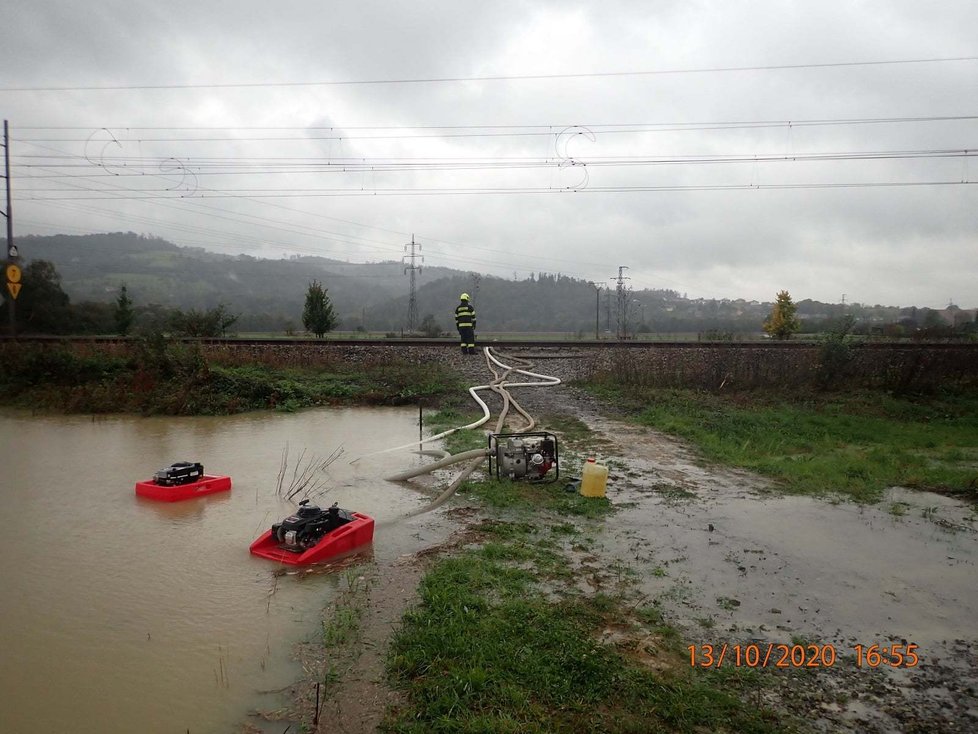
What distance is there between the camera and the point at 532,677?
141 inches

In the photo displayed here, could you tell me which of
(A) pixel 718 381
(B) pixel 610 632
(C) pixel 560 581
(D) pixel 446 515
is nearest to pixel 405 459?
(D) pixel 446 515

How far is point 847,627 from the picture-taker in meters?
4.37

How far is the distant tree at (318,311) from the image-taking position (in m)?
23.8

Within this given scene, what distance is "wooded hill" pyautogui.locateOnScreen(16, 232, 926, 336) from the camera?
55.3 m

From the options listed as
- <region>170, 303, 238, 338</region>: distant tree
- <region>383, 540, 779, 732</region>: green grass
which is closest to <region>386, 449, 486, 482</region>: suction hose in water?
<region>383, 540, 779, 732</region>: green grass

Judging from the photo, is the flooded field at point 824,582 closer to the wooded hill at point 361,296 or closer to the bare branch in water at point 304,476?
the bare branch in water at point 304,476

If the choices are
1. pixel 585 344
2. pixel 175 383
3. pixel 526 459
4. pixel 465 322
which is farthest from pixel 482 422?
pixel 585 344

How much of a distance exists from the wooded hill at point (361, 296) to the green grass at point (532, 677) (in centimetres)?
3229

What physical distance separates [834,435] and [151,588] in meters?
12.1

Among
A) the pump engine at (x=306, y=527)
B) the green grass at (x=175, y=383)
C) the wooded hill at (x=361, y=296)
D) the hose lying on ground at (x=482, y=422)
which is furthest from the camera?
the wooded hill at (x=361, y=296)

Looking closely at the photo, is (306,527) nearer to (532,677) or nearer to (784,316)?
(532,677)

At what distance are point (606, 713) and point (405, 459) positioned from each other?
689cm

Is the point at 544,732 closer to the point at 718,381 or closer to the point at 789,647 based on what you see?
the point at 789,647
